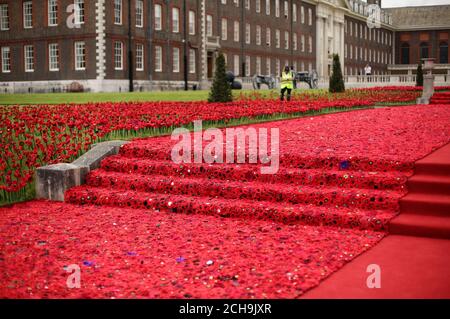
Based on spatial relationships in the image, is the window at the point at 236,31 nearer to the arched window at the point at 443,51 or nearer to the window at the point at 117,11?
the window at the point at 117,11

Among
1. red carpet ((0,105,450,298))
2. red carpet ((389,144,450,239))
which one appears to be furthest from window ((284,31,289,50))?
red carpet ((389,144,450,239))

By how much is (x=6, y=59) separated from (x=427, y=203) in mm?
40319

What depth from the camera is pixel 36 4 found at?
132 feet

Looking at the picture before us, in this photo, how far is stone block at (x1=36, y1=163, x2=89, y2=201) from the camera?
8375mm

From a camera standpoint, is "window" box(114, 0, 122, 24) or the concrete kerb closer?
the concrete kerb

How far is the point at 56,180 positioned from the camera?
839 cm

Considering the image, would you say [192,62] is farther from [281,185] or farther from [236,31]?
[281,185]

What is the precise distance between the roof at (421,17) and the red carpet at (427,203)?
8633 cm

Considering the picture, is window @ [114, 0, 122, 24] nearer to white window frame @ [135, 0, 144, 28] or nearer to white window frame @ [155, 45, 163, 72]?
white window frame @ [135, 0, 144, 28]

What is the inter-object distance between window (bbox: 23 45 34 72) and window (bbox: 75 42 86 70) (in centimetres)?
402

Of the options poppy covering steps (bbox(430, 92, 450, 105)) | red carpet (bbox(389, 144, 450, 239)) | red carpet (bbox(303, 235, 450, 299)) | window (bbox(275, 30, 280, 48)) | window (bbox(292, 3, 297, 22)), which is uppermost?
window (bbox(292, 3, 297, 22))

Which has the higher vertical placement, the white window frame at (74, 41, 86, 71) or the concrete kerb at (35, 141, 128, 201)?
the white window frame at (74, 41, 86, 71)
